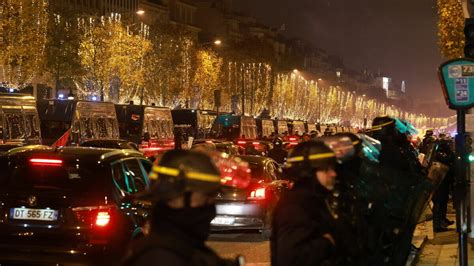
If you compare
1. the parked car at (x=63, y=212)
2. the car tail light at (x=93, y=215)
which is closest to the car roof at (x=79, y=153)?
the parked car at (x=63, y=212)

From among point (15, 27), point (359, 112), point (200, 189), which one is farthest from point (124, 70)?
point (359, 112)

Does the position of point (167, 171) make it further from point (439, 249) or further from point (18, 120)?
point (18, 120)

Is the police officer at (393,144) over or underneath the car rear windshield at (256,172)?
over

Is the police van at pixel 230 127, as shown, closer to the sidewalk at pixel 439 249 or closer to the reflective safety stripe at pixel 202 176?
the sidewalk at pixel 439 249

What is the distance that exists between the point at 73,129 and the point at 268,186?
663 inches

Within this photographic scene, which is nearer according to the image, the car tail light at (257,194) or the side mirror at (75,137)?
the car tail light at (257,194)

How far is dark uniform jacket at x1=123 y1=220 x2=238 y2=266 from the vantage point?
3.13 metres

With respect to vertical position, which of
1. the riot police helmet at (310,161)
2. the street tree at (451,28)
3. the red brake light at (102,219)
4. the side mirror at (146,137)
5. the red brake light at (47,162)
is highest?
the street tree at (451,28)

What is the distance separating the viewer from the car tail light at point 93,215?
322 inches

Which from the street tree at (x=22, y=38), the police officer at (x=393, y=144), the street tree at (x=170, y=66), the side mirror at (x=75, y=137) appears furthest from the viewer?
the street tree at (x=170, y=66)

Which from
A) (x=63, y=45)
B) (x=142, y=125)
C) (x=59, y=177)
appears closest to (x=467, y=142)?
(x=59, y=177)

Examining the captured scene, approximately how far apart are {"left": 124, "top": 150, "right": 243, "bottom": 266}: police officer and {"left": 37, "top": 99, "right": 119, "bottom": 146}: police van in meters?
26.6

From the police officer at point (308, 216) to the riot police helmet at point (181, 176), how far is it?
967 millimetres

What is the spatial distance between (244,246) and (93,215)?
5.56 m
